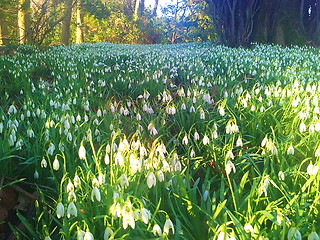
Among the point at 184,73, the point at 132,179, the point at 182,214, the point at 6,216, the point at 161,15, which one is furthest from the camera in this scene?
the point at 161,15

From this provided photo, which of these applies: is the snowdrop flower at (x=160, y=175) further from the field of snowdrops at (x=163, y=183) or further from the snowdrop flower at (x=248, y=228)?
the snowdrop flower at (x=248, y=228)

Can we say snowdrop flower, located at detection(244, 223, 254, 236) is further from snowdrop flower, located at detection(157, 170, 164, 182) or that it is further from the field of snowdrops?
snowdrop flower, located at detection(157, 170, 164, 182)

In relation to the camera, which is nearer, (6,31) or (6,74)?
(6,74)

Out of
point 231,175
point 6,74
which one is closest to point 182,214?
point 231,175

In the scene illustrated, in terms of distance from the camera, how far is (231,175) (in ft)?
6.63

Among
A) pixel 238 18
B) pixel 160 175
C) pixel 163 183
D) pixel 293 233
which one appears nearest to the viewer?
pixel 293 233

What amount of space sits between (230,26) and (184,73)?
23.2 ft

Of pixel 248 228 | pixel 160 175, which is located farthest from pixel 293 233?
pixel 160 175

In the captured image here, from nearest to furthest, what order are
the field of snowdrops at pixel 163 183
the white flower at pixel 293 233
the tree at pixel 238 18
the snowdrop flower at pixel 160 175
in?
the white flower at pixel 293 233, the field of snowdrops at pixel 163 183, the snowdrop flower at pixel 160 175, the tree at pixel 238 18

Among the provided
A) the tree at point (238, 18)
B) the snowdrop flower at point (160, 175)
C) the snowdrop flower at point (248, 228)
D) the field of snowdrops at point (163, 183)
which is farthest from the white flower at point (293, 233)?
the tree at point (238, 18)

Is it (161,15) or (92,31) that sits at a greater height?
(161,15)

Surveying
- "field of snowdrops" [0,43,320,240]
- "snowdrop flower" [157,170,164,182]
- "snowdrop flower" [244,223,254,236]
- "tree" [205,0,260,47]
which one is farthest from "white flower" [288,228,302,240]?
"tree" [205,0,260,47]

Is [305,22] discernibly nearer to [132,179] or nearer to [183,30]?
[132,179]

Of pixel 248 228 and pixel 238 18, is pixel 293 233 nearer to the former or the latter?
pixel 248 228
